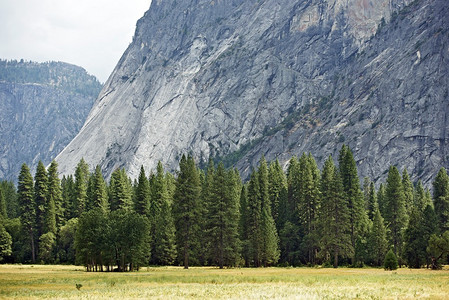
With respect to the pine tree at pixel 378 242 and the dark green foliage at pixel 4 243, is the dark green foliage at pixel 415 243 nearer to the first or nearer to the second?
the pine tree at pixel 378 242

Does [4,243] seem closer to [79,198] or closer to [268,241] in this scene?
[79,198]

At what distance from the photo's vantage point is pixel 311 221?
91.9 m

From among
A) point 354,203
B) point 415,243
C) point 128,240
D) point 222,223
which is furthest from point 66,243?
point 415,243

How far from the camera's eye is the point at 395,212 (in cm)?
8788

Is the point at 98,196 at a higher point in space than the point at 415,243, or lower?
higher

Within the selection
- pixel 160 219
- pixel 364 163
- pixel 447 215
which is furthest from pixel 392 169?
pixel 364 163

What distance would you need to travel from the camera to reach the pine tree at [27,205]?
94000 millimetres

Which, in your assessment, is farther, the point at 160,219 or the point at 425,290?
the point at 160,219

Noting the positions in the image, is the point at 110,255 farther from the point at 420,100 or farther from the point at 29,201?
the point at 420,100

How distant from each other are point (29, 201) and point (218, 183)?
3693cm

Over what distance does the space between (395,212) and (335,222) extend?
12698 millimetres

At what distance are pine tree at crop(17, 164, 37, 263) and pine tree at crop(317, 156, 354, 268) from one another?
Answer: 156 feet

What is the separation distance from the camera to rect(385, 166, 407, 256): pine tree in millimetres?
86188

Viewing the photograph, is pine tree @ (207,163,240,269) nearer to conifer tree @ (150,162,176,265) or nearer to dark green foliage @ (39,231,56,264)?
conifer tree @ (150,162,176,265)
